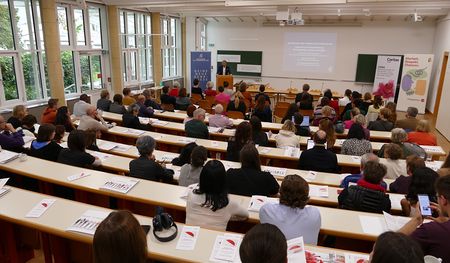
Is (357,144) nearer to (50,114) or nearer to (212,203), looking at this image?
(212,203)

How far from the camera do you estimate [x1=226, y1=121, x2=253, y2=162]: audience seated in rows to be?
4.38m

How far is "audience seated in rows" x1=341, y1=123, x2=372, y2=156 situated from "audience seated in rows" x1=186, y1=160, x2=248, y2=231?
281cm

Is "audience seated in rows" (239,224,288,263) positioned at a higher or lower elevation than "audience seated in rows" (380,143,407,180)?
higher

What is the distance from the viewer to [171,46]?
46.1 feet

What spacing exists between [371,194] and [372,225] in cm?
37

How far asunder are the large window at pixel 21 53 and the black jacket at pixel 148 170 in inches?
229

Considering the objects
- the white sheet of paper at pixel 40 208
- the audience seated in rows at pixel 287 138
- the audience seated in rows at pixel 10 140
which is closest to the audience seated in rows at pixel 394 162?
the audience seated in rows at pixel 287 138

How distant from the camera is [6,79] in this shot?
304 inches

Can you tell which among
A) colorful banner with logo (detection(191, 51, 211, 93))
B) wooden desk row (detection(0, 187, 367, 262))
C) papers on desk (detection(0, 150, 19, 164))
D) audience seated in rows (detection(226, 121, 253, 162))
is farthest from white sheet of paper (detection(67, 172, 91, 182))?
colorful banner with logo (detection(191, 51, 211, 93))

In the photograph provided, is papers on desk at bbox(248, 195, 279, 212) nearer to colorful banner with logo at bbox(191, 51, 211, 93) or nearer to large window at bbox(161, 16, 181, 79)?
colorful banner with logo at bbox(191, 51, 211, 93)

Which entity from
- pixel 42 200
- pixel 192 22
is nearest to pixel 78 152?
pixel 42 200

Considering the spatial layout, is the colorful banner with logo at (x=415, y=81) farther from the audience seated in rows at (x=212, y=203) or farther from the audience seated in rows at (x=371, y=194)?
the audience seated in rows at (x=212, y=203)

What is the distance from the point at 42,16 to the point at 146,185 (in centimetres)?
693

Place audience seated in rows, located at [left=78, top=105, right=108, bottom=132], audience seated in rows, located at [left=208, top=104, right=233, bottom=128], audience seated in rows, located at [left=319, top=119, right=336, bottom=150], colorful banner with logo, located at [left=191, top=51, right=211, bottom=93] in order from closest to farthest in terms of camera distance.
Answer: audience seated in rows, located at [left=319, top=119, right=336, bottom=150], audience seated in rows, located at [left=78, top=105, right=108, bottom=132], audience seated in rows, located at [left=208, top=104, right=233, bottom=128], colorful banner with logo, located at [left=191, top=51, right=211, bottom=93]
